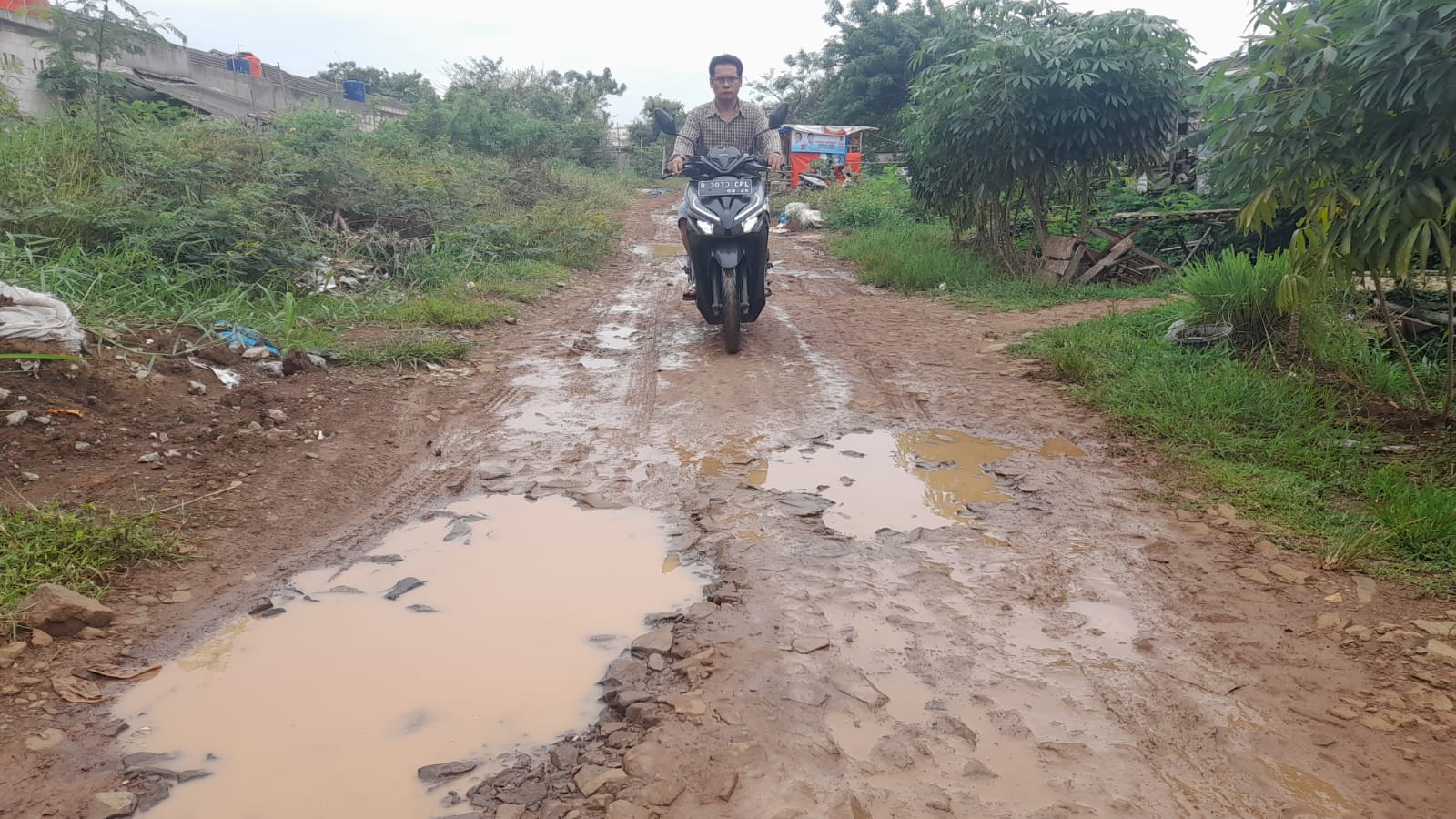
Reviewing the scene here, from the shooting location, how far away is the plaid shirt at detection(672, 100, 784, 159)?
633 cm

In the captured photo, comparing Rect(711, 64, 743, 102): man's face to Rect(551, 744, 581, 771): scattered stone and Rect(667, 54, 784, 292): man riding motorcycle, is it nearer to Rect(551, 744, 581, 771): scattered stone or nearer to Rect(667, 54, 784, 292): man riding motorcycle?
Rect(667, 54, 784, 292): man riding motorcycle

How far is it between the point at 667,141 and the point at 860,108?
1021cm

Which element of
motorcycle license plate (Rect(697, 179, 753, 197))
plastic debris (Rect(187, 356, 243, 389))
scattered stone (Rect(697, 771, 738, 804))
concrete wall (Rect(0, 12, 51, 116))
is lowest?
scattered stone (Rect(697, 771, 738, 804))

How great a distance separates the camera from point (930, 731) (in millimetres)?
1997

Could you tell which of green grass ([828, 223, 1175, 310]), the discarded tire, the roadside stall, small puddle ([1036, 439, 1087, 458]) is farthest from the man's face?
the roadside stall

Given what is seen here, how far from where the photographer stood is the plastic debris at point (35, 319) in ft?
12.1

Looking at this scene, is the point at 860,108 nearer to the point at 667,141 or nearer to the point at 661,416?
the point at 667,141

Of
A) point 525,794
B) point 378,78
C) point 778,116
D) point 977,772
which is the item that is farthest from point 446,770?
point 378,78

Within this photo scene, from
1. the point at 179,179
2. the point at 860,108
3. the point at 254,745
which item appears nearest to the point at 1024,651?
the point at 254,745

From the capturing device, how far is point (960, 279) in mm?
8812

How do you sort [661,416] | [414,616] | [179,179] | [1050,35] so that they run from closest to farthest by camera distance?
[414,616] < [661,416] < [179,179] < [1050,35]

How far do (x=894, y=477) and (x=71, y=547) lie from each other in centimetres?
297

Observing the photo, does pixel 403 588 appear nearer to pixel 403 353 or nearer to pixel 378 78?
pixel 403 353

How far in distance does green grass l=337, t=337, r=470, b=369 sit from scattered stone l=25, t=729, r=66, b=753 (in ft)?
10.9
